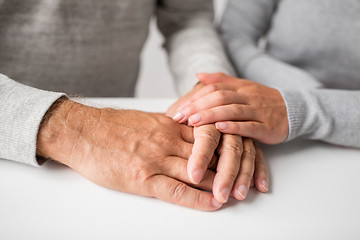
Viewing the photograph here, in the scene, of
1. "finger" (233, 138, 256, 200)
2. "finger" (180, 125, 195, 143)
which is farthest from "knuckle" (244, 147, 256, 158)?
"finger" (180, 125, 195, 143)

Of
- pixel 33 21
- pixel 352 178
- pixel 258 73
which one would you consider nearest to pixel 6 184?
pixel 33 21

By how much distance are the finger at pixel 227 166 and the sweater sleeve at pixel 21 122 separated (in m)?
0.31

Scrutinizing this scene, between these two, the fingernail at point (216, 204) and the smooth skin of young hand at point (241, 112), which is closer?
the fingernail at point (216, 204)

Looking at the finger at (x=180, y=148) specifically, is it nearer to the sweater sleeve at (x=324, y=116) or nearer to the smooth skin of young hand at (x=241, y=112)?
the smooth skin of young hand at (x=241, y=112)

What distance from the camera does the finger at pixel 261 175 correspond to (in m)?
0.55

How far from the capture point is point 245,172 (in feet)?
1.83

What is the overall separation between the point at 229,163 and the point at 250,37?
68 cm

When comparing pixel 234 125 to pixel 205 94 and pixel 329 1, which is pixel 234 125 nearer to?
pixel 205 94

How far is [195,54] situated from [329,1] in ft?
1.36

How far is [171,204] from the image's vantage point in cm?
51

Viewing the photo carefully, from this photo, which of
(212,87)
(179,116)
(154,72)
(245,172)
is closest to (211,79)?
(212,87)

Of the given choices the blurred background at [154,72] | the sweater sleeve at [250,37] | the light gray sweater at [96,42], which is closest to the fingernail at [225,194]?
the light gray sweater at [96,42]

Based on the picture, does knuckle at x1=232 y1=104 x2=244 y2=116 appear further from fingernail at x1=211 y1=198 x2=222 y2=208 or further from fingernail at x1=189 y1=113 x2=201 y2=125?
fingernail at x1=211 y1=198 x2=222 y2=208

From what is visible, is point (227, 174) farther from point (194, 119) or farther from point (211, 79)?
point (211, 79)
